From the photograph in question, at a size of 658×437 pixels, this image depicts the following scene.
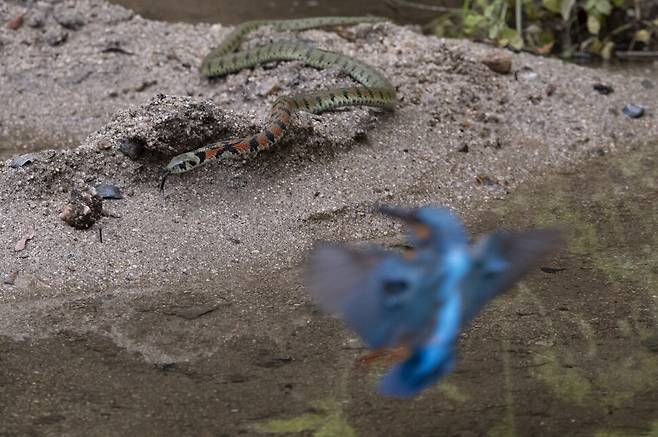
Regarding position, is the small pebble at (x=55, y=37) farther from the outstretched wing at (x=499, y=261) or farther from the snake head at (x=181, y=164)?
the outstretched wing at (x=499, y=261)

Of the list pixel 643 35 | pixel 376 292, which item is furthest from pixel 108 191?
pixel 643 35

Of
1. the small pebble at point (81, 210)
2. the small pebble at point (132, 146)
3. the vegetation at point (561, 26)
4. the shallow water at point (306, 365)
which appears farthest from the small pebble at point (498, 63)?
the small pebble at point (81, 210)

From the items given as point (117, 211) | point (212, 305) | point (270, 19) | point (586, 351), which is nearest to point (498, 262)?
point (586, 351)

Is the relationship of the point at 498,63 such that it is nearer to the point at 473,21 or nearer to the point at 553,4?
Result: the point at 473,21

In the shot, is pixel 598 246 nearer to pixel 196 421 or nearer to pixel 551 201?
pixel 551 201

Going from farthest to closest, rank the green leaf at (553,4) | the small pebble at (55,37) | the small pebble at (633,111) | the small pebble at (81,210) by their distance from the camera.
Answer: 1. the green leaf at (553,4)
2. the small pebble at (55,37)
3. the small pebble at (633,111)
4. the small pebble at (81,210)
